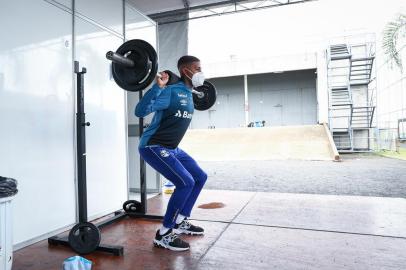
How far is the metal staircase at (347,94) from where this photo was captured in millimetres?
11219

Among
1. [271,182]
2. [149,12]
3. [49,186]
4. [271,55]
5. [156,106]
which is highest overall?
[271,55]

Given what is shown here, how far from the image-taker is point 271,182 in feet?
17.3

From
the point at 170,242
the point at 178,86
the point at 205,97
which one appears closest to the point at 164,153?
the point at 178,86

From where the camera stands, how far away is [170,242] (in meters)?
2.18

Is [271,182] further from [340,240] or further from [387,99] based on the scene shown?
[387,99]

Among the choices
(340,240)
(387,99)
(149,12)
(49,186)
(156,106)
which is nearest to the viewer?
(156,106)

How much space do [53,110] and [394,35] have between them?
7.50 meters

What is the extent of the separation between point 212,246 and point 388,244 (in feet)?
4.60

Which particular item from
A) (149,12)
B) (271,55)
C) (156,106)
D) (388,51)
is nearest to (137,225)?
(156,106)

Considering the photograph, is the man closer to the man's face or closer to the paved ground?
the man's face

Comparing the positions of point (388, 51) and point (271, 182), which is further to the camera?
point (388, 51)

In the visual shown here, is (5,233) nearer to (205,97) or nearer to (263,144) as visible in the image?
(205,97)

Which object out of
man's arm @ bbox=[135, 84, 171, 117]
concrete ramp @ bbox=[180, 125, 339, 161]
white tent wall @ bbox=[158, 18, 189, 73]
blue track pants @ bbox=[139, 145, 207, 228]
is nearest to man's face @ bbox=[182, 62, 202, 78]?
man's arm @ bbox=[135, 84, 171, 117]

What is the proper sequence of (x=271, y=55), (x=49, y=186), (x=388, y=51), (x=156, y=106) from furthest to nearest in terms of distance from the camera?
(x=271, y=55) → (x=388, y=51) → (x=49, y=186) → (x=156, y=106)
